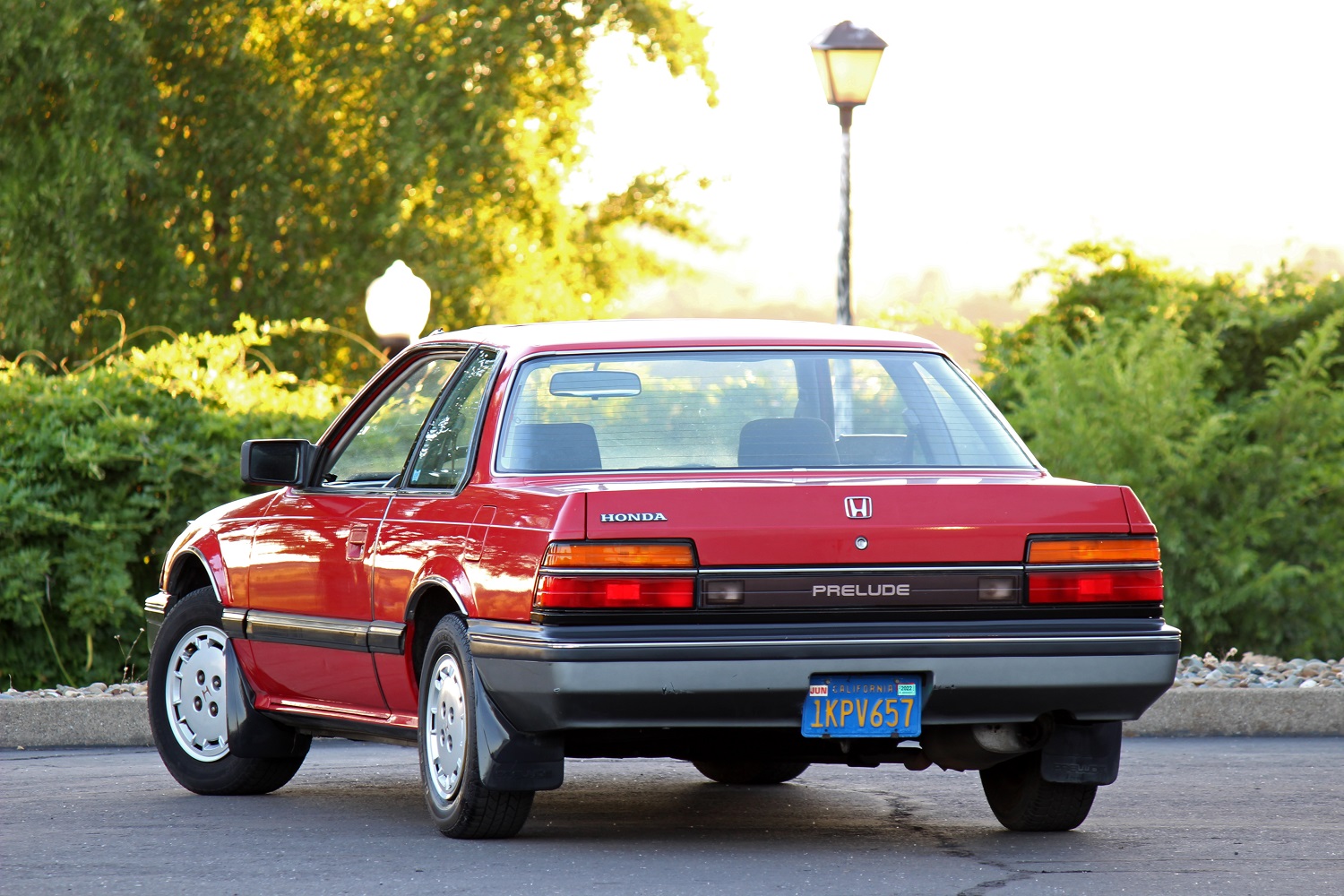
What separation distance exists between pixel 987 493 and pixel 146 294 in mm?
28343

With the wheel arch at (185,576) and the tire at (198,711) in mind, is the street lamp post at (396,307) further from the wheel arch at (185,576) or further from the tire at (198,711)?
the tire at (198,711)

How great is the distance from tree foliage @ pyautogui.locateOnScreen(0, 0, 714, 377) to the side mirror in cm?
2436

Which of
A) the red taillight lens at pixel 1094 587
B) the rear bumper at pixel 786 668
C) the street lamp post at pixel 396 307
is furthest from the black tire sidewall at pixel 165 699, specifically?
the street lamp post at pixel 396 307

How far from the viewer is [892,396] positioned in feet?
23.6

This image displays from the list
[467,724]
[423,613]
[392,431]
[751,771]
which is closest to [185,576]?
[392,431]

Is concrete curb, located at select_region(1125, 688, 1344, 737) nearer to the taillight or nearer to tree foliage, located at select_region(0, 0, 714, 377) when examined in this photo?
the taillight

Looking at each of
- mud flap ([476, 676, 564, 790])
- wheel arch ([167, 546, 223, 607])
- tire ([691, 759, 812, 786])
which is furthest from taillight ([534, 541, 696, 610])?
wheel arch ([167, 546, 223, 607])

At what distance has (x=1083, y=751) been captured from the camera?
22.2 feet

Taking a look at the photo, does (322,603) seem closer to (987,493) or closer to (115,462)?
(987,493)

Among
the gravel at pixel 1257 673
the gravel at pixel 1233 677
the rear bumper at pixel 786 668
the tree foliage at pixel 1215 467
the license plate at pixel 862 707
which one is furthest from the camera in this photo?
the tree foliage at pixel 1215 467

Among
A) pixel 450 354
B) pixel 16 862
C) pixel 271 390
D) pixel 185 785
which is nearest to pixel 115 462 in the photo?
pixel 271 390

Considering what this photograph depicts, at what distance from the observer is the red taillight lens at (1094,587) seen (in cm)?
639

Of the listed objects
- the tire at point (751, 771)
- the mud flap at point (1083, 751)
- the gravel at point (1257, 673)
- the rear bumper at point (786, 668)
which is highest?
the rear bumper at point (786, 668)

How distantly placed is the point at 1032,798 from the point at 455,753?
1.89 metres
